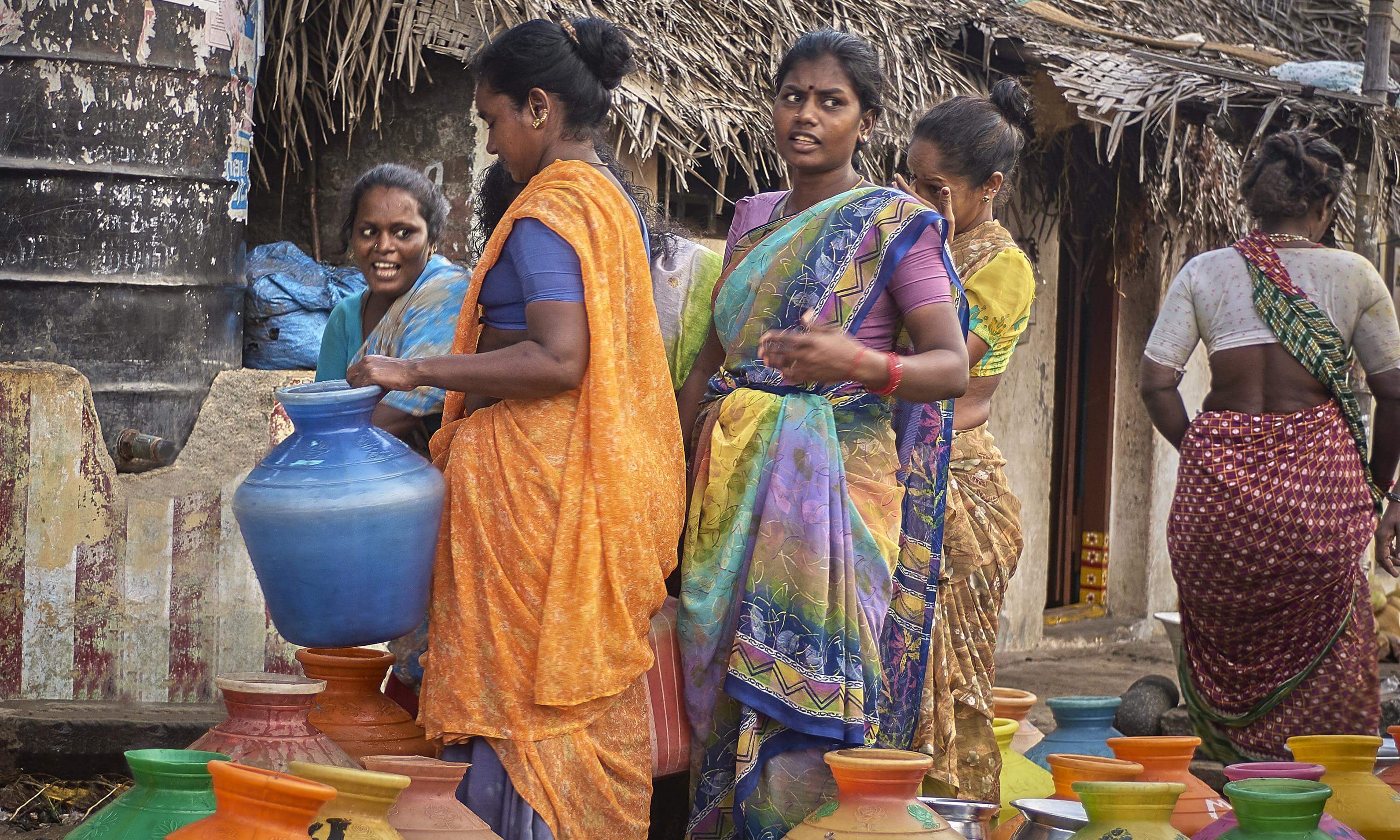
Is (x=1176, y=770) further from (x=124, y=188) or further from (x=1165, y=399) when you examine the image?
(x=124, y=188)

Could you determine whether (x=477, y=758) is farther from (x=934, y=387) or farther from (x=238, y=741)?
(x=934, y=387)

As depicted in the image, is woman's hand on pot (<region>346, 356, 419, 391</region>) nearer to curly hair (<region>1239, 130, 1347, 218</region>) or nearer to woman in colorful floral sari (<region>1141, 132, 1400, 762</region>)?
woman in colorful floral sari (<region>1141, 132, 1400, 762</region>)

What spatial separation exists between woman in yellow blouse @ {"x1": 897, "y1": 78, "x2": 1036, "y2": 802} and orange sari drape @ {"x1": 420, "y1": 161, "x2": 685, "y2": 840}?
0.81 metres

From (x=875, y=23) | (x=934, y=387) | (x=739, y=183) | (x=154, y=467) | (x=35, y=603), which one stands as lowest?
(x=35, y=603)

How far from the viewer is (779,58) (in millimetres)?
6004

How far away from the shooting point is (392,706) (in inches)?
114

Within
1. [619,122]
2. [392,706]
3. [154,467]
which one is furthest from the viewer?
[619,122]

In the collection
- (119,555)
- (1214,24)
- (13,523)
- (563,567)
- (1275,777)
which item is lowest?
(1275,777)

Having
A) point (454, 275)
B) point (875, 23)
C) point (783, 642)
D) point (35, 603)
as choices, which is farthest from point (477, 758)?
point (875, 23)

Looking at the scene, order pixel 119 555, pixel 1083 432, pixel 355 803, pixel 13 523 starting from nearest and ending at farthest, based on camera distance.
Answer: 1. pixel 355 803
2. pixel 13 523
3. pixel 119 555
4. pixel 1083 432

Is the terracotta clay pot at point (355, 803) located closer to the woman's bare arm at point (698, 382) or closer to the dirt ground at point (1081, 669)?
the woman's bare arm at point (698, 382)

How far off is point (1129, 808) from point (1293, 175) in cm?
296

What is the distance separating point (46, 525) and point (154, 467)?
380mm

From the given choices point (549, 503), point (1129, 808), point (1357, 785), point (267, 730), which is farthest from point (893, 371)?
point (1357, 785)
